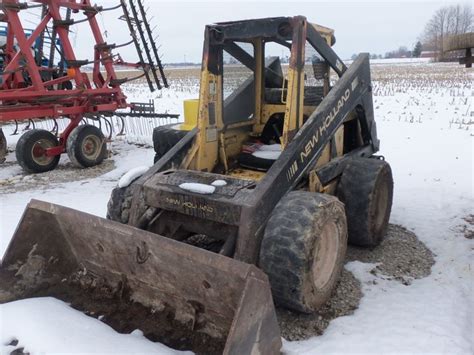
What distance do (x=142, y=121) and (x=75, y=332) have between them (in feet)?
31.9

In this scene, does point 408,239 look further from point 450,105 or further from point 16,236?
point 450,105

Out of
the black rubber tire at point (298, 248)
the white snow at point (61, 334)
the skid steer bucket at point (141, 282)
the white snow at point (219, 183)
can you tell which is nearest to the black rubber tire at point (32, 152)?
the skid steer bucket at point (141, 282)

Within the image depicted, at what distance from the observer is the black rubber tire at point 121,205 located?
3.89m

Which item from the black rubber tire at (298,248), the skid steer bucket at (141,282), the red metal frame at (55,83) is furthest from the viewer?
the red metal frame at (55,83)

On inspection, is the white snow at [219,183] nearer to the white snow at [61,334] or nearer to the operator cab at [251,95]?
the operator cab at [251,95]

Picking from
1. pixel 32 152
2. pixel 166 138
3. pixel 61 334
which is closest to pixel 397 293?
pixel 61 334

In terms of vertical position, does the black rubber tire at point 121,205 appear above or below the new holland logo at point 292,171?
Result: below

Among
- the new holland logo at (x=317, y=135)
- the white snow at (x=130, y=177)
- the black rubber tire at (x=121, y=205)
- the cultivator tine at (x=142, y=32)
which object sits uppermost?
the cultivator tine at (x=142, y=32)

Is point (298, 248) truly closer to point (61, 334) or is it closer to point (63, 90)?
point (61, 334)

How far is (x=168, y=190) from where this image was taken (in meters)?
3.56

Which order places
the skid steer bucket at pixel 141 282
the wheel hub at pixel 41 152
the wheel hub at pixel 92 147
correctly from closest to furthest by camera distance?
the skid steer bucket at pixel 141 282, the wheel hub at pixel 41 152, the wheel hub at pixel 92 147

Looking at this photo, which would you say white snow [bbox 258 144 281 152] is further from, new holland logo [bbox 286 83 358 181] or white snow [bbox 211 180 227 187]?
white snow [bbox 211 180 227 187]

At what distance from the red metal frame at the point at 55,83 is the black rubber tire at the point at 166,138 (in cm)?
270

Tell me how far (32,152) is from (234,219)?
5.94m
